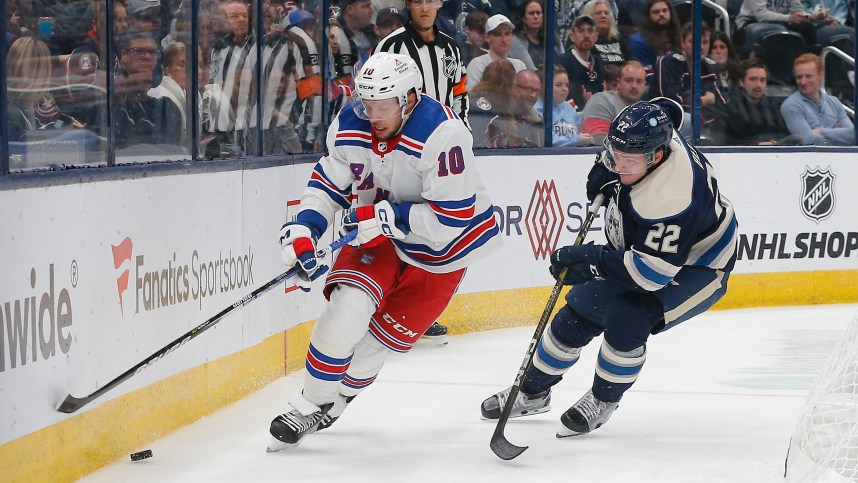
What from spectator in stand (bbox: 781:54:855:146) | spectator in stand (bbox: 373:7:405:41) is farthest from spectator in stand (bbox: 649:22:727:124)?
spectator in stand (bbox: 373:7:405:41)

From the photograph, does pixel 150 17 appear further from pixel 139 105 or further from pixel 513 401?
pixel 513 401

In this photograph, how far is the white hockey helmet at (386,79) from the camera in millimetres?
3555

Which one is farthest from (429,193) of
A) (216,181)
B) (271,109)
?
(271,109)

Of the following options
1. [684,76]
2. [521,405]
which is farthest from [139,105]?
[684,76]

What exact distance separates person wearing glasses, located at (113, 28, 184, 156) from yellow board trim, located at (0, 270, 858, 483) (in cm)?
68

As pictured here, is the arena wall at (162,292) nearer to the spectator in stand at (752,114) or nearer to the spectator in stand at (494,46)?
the spectator in stand at (494,46)

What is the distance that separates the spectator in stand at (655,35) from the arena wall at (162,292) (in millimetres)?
781

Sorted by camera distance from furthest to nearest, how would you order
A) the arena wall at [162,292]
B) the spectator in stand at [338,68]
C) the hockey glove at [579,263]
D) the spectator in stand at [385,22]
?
the spectator in stand at [385,22], the spectator in stand at [338,68], the hockey glove at [579,263], the arena wall at [162,292]

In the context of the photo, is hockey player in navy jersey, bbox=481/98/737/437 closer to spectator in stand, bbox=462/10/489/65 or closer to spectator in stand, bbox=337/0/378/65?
spectator in stand, bbox=337/0/378/65

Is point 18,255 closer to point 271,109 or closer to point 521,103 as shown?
point 271,109

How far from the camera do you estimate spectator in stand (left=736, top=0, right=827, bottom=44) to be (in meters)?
7.16

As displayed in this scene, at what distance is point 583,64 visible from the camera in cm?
661

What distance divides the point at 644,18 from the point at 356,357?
140 inches

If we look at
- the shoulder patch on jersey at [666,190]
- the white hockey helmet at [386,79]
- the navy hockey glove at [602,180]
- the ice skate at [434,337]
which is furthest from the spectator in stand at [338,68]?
the shoulder patch on jersey at [666,190]
